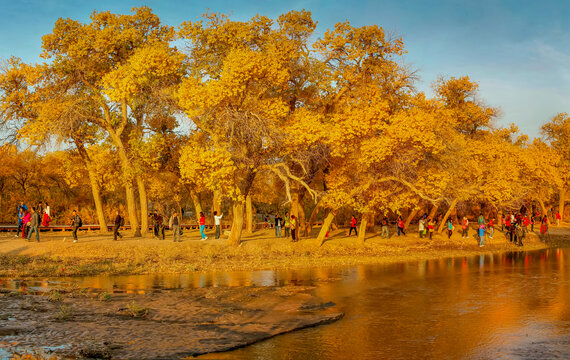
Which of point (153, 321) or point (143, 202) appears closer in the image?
point (153, 321)

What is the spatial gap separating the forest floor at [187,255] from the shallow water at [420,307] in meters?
1.85

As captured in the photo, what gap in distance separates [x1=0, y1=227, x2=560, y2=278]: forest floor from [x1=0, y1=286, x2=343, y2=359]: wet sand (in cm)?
615

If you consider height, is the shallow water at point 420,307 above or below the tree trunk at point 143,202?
below

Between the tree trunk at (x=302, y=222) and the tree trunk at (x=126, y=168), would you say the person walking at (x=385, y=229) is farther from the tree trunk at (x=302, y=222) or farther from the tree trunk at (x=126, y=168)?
the tree trunk at (x=126, y=168)

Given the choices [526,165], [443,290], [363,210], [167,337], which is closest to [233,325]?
[167,337]

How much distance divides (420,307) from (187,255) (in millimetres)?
13981

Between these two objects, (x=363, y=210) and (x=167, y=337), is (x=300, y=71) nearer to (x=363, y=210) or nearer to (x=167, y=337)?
(x=363, y=210)

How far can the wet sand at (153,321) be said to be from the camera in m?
9.42

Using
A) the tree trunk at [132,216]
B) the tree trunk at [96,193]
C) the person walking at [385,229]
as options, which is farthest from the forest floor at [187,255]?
the tree trunk at [96,193]

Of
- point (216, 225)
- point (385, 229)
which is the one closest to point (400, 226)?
point (385, 229)

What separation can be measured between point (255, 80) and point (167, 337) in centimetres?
1753

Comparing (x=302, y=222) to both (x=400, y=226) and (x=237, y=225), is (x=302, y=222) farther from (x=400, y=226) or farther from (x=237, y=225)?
(x=237, y=225)

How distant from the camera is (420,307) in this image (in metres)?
13.6

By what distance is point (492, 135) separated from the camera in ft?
139
